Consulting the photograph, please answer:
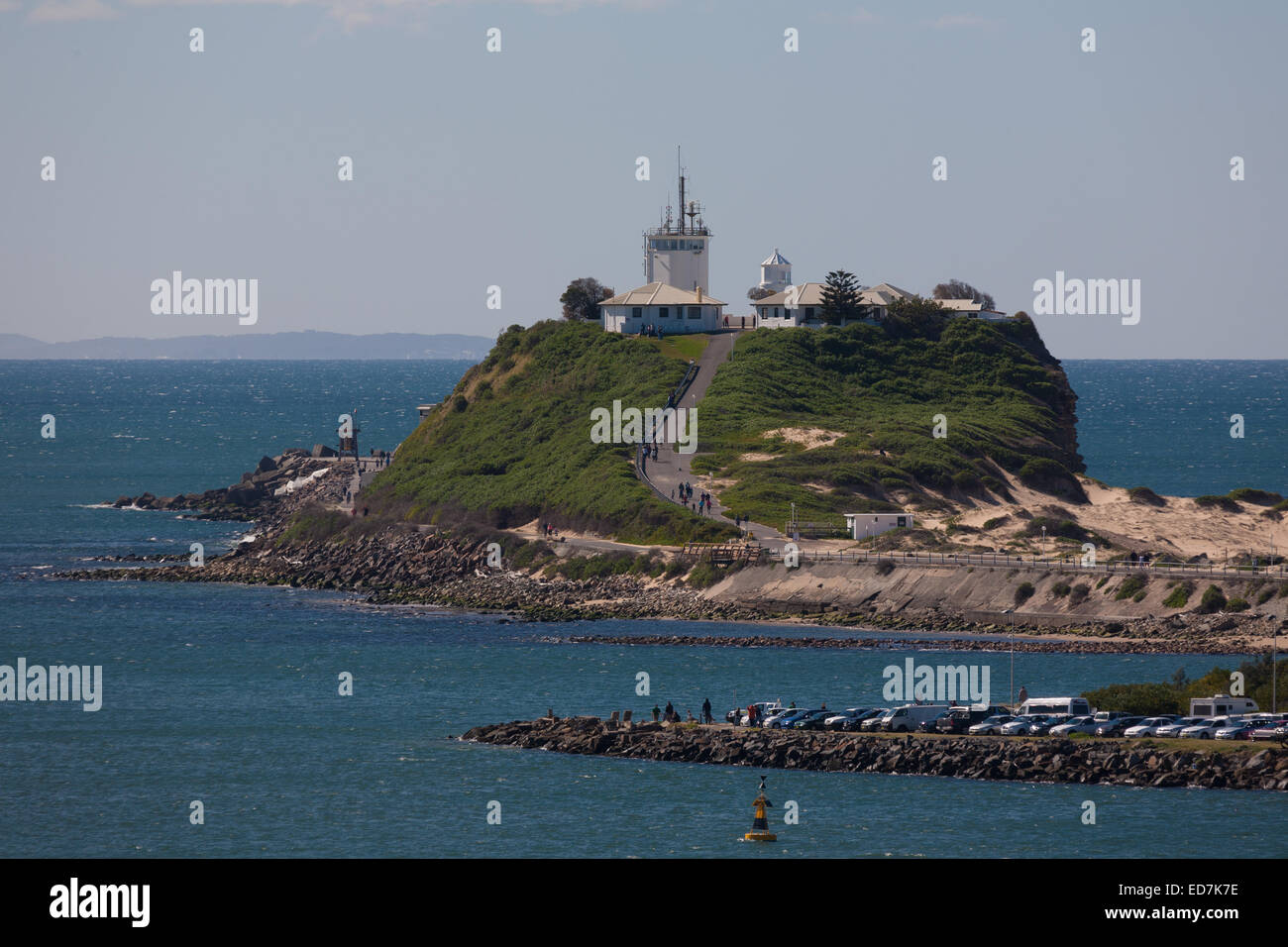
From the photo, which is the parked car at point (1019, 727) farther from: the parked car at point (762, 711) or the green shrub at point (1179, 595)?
the green shrub at point (1179, 595)

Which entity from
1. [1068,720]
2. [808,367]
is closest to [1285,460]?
[808,367]

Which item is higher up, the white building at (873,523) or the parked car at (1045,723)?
the white building at (873,523)

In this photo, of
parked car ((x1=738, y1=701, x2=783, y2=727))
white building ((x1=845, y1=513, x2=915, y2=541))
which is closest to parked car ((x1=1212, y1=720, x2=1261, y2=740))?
parked car ((x1=738, y1=701, x2=783, y2=727))

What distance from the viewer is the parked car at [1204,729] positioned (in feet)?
178

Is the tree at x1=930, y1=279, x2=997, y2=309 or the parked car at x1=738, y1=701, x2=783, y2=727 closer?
the parked car at x1=738, y1=701, x2=783, y2=727

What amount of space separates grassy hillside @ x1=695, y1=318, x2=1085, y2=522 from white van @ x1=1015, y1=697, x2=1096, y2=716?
4477 cm

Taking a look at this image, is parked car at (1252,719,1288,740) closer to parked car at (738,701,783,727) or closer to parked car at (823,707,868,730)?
parked car at (823,707,868,730)

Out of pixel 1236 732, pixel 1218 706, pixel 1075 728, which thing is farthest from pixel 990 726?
pixel 1236 732

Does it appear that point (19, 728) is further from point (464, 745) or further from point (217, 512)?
point (217, 512)

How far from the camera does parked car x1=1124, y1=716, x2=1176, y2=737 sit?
5506 cm

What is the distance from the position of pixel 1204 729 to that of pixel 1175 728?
0.82 m

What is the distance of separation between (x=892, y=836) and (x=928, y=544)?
48.4 m

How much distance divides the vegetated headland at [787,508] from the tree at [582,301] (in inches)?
146

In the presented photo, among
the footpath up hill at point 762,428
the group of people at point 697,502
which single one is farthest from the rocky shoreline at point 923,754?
the group of people at point 697,502
